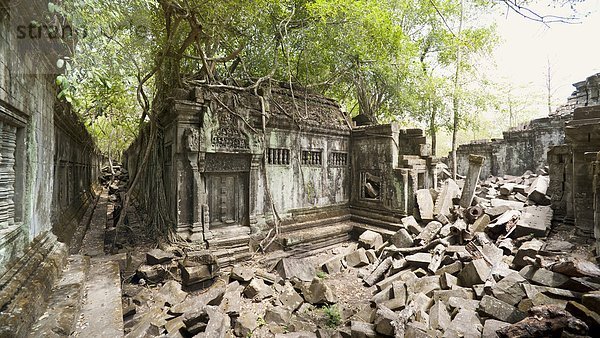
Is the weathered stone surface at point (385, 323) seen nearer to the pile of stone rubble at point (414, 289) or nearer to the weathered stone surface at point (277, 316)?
the pile of stone rubble at point (414, 289)

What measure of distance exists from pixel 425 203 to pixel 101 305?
7.50m

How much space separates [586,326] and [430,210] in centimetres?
482

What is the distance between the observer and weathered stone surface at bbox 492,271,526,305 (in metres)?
3.85

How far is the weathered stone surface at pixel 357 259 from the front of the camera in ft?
21.5

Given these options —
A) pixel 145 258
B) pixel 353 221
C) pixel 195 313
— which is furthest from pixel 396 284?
pixel 145 258

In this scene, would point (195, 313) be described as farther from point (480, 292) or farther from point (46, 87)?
point (480, 292)

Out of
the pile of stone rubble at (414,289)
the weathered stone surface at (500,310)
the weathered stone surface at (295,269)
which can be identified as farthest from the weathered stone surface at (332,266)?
the weathered stone surface at (500,310)

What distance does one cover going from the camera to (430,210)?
7.54 meters

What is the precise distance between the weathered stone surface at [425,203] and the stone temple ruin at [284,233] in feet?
0.44

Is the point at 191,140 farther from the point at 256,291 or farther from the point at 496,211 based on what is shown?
the point at 496,211

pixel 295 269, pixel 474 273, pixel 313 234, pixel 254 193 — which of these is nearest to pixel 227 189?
pixel 254 193

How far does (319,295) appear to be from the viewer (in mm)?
4797

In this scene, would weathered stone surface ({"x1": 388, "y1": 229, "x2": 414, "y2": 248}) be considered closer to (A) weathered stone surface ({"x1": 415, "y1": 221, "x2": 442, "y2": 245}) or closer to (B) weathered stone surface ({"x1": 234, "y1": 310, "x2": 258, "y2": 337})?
(A) weathered stone surface ({"x1": 415, "y1": 221, "x2": 442, "y2": 245})

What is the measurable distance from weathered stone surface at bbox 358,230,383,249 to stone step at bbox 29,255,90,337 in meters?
6.01
